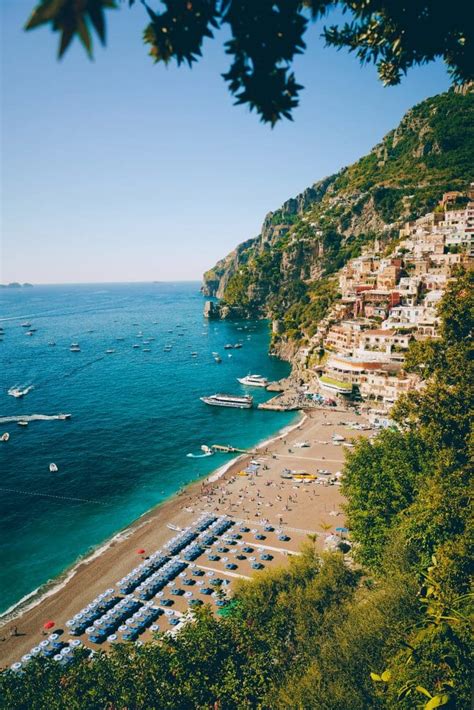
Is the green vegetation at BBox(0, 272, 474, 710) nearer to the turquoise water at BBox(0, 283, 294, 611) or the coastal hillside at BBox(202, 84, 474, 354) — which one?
the turquoise water at BBox(0, 283, 294, 611)

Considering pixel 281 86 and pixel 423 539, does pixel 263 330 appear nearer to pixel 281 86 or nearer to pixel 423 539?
pixel 423 539

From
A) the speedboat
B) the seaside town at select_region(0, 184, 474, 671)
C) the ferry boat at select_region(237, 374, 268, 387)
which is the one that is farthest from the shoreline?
the speedboat

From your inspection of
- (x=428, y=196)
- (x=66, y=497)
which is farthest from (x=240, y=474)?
(x=428, y=196)

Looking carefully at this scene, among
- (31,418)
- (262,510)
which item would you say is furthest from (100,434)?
(262,510)

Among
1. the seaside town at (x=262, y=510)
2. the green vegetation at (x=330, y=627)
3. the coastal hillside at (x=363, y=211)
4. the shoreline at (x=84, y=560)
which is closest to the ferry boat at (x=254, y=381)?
the seaside town at (x=262, y=510)

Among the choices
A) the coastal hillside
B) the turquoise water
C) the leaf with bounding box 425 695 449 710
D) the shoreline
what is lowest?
the shoreline

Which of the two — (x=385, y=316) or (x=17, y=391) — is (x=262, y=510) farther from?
(x=17, y=391)
